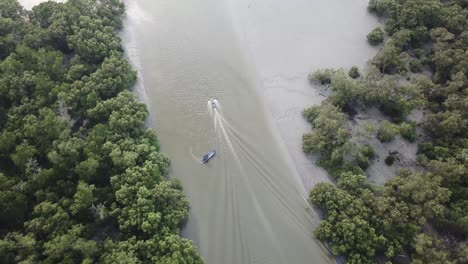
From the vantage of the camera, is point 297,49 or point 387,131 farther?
point 297,49

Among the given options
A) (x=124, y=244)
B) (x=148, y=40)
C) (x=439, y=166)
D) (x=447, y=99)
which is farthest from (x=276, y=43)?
(x=124, y=244)

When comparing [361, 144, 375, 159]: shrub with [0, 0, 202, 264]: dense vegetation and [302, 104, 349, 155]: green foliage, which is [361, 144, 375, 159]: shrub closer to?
[302, 104, 349, 155]: green foliage

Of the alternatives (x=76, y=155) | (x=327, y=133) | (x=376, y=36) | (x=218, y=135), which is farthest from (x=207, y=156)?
(x=376, y=36)

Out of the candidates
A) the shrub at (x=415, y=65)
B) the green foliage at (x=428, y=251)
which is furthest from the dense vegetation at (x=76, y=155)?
the shrub at (x=415, y=65)

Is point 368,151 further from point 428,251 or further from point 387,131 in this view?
point 428,251

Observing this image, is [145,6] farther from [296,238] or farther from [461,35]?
[461,35]

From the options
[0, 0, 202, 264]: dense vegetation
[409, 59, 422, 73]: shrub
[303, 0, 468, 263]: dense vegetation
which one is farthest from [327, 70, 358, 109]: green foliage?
[0, 0, 202, 264]: dense vegetation
